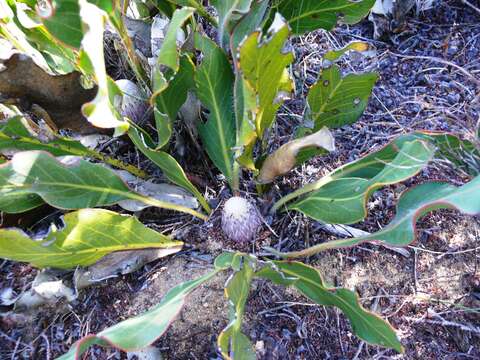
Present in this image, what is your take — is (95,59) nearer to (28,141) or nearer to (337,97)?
(28,141)

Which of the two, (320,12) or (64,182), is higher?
(320,12)

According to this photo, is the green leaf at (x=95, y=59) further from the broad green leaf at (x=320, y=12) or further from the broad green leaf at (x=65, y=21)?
the broad green leaf at (x=320, y=12)

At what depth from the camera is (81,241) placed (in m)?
0.99

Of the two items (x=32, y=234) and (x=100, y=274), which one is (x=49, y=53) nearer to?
(x=32, y=234)

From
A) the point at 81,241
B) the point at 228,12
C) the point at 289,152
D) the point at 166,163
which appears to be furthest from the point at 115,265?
the point at 228,12

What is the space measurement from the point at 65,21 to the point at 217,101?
0.39 m

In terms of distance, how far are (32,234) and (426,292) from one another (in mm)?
991

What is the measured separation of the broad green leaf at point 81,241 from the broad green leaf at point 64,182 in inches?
3.7

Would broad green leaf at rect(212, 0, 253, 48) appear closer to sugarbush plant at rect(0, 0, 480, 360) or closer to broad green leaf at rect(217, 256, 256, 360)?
sugarbush plant at rect(0, 0, 480, 360)

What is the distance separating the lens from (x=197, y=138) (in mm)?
1260

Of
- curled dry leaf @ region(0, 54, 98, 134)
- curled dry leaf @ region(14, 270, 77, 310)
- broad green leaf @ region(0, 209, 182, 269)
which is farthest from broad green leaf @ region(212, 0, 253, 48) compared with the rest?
curled dry leaf @ region(14, 270, 77, 310)

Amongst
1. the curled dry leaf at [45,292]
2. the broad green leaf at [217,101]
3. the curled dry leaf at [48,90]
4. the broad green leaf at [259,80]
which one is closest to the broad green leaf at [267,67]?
the broad green leaf at [259,80]

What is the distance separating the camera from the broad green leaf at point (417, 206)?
76cm

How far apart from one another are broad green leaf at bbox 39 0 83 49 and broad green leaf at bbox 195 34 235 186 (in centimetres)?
25
